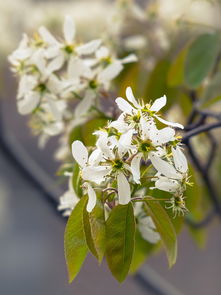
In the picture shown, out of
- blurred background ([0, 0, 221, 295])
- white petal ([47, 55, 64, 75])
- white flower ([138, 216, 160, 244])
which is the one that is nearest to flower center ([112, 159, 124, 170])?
white flower ([138, 216, 160, 244])

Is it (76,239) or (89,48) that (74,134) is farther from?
(76,239)

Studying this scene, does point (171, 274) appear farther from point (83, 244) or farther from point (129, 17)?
point (83, 244)

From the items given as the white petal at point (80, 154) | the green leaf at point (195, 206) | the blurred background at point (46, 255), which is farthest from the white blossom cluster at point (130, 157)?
the blurred background at point (46, 255)

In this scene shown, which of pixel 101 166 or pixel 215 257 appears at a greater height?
pixel 101 166

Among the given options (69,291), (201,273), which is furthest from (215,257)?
(69,291)

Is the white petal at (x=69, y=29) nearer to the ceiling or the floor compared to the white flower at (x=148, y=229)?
nearer to the ceiling

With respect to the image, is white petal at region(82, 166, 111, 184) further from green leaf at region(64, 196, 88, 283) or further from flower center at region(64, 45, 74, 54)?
flower center at region(64, 45, 74, 54)

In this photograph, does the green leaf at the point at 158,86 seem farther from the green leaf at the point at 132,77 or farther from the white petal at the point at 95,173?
the white petal at the point at 95,173
